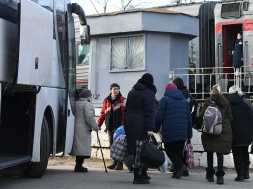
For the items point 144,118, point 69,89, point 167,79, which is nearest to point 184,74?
point 167,79

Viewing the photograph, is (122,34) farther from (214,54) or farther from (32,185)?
(32,185)

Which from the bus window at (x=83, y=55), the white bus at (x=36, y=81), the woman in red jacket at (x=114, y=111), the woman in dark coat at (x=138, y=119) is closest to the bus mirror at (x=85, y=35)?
the white bus at (x=36, y=81)

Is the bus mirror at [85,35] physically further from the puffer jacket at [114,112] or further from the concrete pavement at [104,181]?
the concrete pavement at [104,181]

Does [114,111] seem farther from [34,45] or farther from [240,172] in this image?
[34,45]

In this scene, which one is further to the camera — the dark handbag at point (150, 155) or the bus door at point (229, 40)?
the bus door at point (229, 40)

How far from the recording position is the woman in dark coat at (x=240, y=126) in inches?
393

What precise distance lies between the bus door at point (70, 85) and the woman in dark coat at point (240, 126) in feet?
10.3

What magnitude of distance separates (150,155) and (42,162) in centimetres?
199

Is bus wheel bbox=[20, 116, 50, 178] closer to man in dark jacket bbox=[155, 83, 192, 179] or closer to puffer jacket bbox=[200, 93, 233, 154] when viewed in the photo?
man in dark jacket bbox=[155, 83, 192, 179]

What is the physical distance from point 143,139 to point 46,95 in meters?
1.88

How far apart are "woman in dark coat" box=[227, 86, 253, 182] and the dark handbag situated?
67.0 inches

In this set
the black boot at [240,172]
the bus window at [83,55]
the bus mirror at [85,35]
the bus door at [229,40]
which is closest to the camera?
the black boot at [240,172]

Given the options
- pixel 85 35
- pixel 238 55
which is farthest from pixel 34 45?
pixel 238 55

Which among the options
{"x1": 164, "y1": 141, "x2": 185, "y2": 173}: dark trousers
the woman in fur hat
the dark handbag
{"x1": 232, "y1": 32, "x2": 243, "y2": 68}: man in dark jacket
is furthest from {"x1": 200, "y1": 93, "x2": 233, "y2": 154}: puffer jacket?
{"x1": 232, "y1": 32, "x2": 243, "y2": 68}: man in dark jacket
